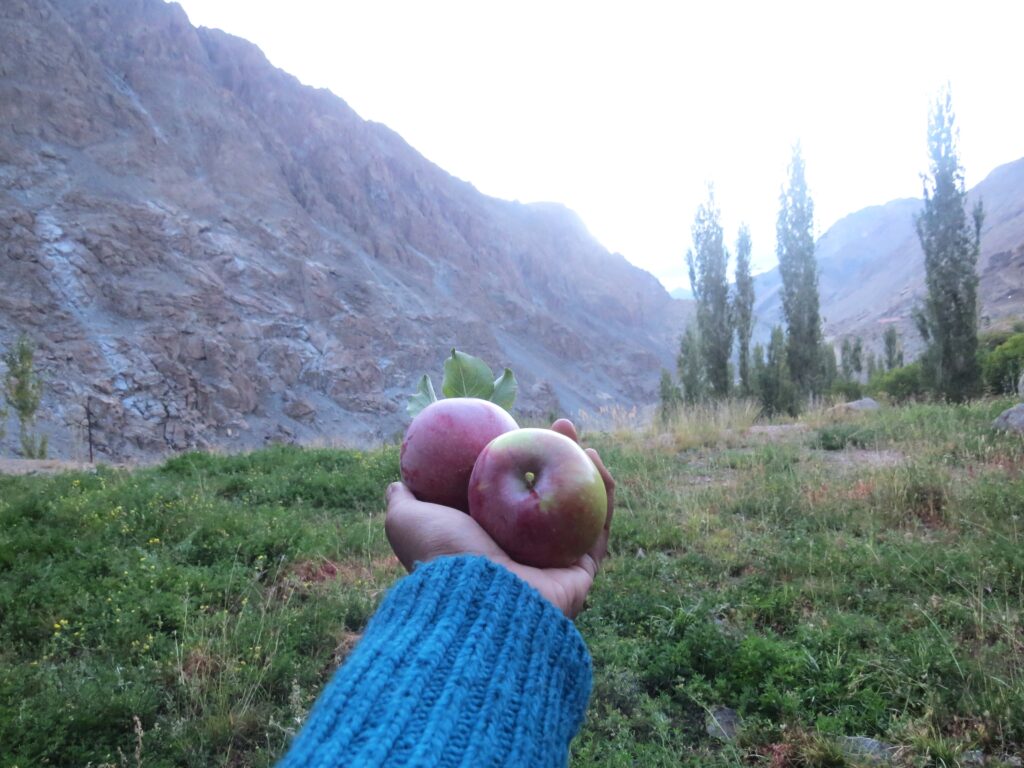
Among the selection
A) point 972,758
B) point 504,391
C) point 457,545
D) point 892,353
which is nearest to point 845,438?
point 972,758

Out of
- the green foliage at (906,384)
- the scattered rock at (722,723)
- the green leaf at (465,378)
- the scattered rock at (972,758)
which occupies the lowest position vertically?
the green foliage at (906,384)

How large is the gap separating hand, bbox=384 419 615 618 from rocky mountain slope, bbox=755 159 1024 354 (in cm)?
4222

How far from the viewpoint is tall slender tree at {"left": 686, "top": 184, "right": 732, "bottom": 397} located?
22.9 meters

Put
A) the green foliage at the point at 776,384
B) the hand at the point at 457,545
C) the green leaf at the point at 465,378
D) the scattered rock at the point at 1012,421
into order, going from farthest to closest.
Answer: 1. the green foliage at the point at 776,384
2. the scattered rock at the point at 1012,421
3. the green leaf at the point at 465,378
4. the hand at the point at 457,545

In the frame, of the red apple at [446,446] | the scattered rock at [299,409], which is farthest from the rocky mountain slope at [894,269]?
the red apple at [446,446]

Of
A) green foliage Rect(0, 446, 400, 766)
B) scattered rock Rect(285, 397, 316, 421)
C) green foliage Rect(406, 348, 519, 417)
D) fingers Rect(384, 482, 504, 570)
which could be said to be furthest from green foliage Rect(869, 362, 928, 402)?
scattered rock Rect(285, 397, 316, 421)

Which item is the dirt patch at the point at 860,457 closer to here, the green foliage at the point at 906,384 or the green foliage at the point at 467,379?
the green foliage at the point at 467,379

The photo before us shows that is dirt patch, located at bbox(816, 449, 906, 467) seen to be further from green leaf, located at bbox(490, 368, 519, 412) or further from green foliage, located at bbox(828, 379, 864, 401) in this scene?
green foliage, located at bbox(828, 379, 864, 401)

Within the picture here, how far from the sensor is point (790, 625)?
10.7 feet

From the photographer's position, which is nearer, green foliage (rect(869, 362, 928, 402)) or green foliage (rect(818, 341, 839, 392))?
green foliage (rect(869, 362, 928, 402))

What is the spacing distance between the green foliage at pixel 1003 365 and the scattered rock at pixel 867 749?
17014 mm

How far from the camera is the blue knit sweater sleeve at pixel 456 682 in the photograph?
0.88 m

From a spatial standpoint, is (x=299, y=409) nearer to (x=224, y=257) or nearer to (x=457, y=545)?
(x=224, y=257)

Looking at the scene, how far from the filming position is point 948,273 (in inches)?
750
